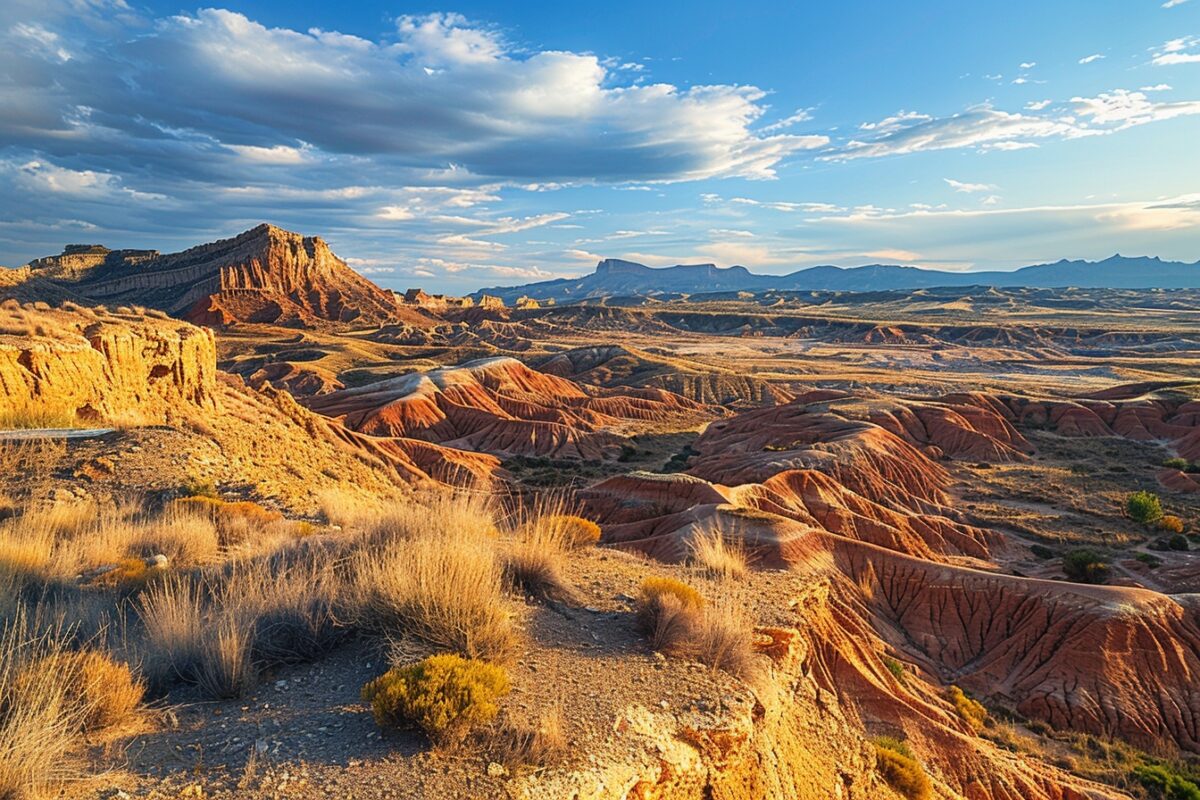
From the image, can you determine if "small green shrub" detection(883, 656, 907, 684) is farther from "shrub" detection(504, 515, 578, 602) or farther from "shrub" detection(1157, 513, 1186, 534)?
"shrub" detection(1157, 513, 1186, 534)

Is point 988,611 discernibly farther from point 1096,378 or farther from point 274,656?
point 1096,378

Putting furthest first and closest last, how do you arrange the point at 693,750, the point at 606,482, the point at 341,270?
the point at 341,270 < the point at 606,482 < the point at 693,750

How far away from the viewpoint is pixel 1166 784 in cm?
1712

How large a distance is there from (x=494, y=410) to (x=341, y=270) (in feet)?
387

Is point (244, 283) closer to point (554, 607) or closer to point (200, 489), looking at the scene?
point (200, 489)

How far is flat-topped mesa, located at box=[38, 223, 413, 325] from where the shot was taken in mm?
131125

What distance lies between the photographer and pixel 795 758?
7988 mm

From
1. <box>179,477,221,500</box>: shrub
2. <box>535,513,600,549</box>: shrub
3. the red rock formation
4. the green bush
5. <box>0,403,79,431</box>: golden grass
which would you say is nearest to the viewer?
<box>535,513,600,549</box>: shrub

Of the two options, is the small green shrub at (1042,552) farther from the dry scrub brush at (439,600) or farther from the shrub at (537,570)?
the dry scrub brush at (439,600)

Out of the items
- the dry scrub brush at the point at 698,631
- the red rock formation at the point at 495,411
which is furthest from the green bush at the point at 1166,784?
the red rock formation at the point at 495,411

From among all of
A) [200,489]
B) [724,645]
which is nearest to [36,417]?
[200,489]

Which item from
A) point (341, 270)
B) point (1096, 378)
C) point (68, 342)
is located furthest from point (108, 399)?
point (341, 270)

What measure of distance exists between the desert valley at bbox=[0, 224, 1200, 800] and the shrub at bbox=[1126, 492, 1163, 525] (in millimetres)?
221

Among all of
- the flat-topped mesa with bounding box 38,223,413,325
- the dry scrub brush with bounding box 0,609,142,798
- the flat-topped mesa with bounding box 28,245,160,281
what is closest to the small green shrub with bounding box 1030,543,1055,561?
the dry scrub brush with bounding box 0,609,142,798
